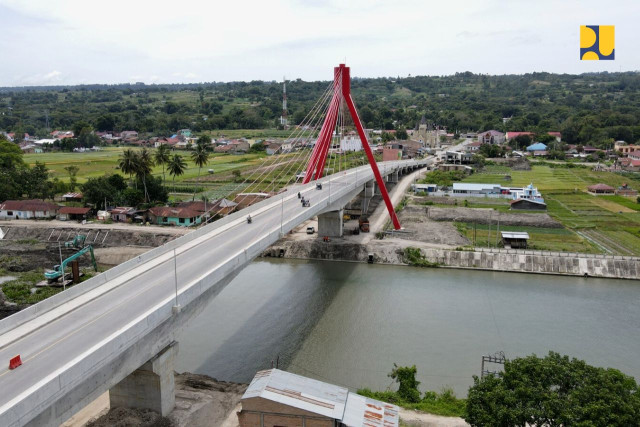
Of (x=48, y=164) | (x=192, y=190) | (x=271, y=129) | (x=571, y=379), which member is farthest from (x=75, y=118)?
(x=571, y=379)

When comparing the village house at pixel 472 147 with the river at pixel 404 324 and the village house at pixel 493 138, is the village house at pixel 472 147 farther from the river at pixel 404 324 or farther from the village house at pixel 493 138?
the river at pixel 404 324

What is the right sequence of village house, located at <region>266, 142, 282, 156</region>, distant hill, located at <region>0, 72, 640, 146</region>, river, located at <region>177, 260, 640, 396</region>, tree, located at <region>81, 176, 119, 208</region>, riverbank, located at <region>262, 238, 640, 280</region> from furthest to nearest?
distant hill, located at <region>0, 72, 640, 146</region> → village house, located at <region>266, 142, 282, 156</region> → tree, located at <region>81, 176, 119, 208</region> → riverbank, located at <region>262, 238, 640, 280</region> → river, located at <region>177, 260, 640, 396</region>

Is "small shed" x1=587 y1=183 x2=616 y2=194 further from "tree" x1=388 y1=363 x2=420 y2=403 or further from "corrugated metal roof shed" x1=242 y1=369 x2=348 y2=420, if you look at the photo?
"corrugated metal roof shed" x1=242 y1=369 x2=348 y2=420

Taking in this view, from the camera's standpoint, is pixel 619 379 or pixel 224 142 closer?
pixel 619 379

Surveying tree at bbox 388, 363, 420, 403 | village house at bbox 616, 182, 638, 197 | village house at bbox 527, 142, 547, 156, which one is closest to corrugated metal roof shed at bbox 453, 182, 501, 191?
village house at bbox 616, 182, 638, 197

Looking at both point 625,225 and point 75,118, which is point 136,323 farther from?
point 75,118

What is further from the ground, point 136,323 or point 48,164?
point 48,164

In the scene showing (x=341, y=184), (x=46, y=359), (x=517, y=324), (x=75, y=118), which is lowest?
(x=517, y=324)
